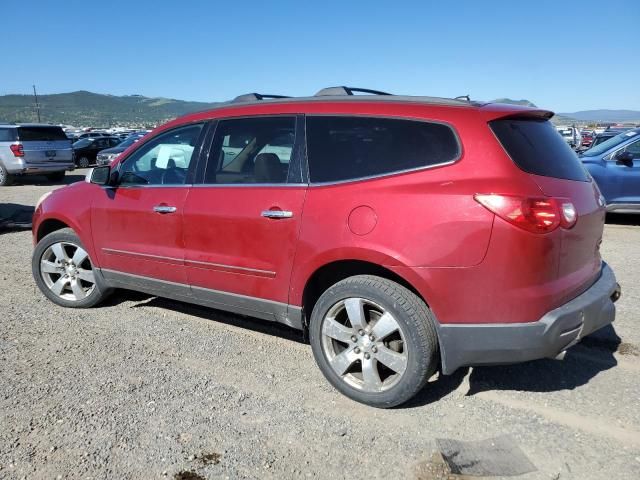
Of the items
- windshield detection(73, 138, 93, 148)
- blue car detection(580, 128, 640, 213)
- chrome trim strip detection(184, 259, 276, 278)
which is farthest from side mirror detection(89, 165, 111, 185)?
windshield detection(73, 138, 93, 148)

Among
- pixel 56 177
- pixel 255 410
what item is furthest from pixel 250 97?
pixel 56 177

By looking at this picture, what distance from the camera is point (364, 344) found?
3193 millimetres

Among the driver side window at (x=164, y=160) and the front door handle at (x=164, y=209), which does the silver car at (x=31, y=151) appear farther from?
the front door handle at (x=164, y=209)

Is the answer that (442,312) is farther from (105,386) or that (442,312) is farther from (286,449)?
(105,386)

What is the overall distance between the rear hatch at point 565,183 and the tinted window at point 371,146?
0.32 meters

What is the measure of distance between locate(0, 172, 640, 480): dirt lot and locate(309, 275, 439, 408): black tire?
11 cm

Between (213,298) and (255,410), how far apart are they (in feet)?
3.31

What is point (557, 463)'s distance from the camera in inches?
105

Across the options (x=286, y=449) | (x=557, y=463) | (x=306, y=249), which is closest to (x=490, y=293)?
(x=557, y=463)

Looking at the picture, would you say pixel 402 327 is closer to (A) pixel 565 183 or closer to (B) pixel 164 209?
(A) pixel 565 183

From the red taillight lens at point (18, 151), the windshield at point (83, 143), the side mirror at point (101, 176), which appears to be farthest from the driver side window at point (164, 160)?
the windshield at point (83, 143)

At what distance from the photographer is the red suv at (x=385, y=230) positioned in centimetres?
279

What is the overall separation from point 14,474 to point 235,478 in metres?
1.03

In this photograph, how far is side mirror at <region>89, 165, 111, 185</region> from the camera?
173 inches
